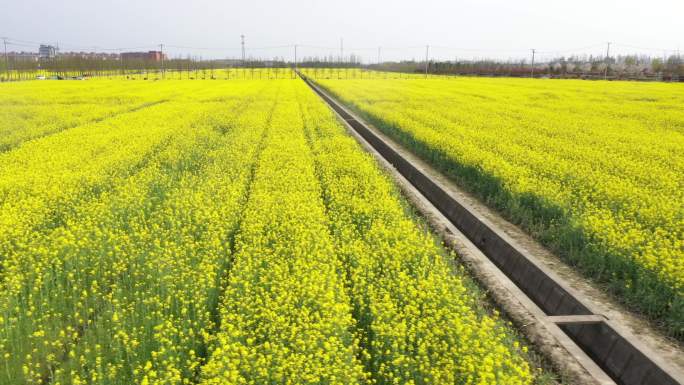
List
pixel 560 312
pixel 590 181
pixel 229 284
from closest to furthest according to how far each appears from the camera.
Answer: pixel 229 284, pixel 560 312, pixel 590 181

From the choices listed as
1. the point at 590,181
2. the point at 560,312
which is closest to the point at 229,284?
the point at 560,312

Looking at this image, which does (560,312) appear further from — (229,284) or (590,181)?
(590,181)

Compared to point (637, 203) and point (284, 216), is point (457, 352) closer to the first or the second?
point (284, 216)

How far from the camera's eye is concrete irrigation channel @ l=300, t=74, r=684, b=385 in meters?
5.41

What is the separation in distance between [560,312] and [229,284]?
476cm

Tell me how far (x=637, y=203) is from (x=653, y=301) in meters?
3.97

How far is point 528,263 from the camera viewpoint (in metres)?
8.15

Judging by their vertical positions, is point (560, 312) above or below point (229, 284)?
below

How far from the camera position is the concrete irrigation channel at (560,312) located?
5414 mm

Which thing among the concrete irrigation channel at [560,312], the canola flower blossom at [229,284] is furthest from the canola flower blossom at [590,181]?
the canola flower blossom at [229,284]

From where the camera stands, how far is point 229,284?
677cm

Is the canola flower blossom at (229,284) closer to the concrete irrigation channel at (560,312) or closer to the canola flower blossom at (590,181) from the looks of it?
the concrete irrigation channel at (560,312)

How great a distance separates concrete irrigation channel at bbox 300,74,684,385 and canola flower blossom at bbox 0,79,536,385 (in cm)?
52

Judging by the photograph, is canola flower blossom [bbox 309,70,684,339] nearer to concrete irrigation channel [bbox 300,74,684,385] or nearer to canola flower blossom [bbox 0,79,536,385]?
concrete irrigation channel [bbox 300,74,684,385]
